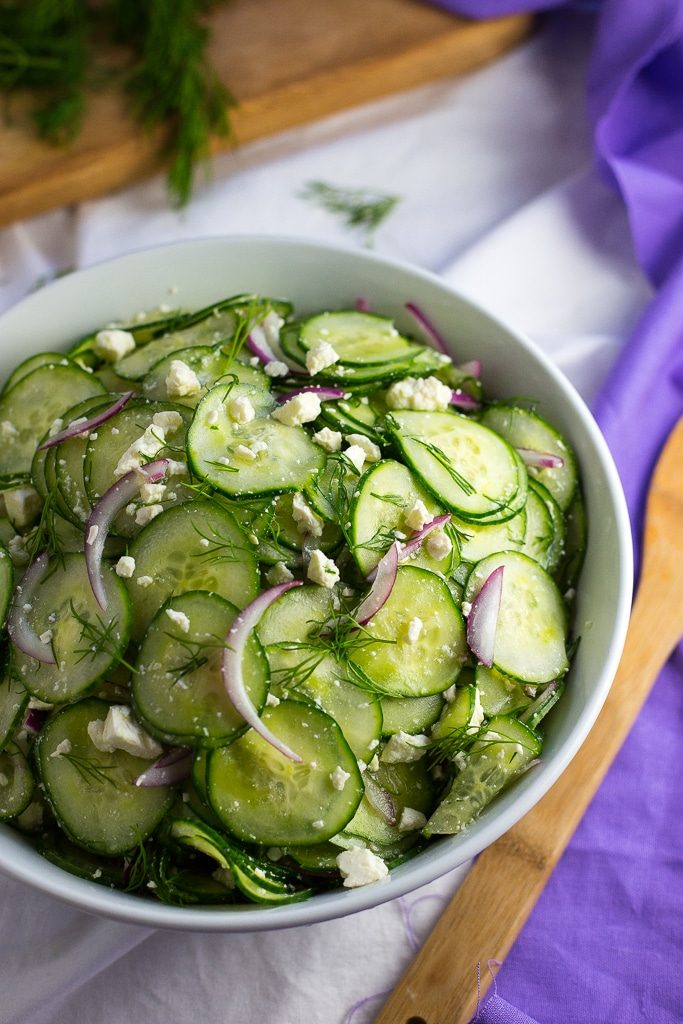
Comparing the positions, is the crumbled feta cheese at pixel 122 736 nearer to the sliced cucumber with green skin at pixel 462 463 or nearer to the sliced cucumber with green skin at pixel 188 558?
the sliced cucumber with green skin at pixel 188 558

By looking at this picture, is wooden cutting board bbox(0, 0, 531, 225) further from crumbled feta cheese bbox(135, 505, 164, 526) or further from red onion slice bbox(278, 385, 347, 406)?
crumbled feta cheese bbox(135, 505, 164, 526)

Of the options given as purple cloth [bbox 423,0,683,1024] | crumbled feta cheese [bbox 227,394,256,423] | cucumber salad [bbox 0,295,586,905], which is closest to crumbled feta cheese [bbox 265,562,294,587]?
cucumber salad [bbox 0,295,586,905]

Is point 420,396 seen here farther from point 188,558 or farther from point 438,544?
point 188,558

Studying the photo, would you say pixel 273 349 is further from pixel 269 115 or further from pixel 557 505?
pixel 269 115

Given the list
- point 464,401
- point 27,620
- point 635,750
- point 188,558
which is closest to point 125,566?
point 188,558

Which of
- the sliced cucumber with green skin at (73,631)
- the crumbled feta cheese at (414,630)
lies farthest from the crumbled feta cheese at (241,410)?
the crumbled feta cheese at (414,630)

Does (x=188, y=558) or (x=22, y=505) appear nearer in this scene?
(x=188, y=558)

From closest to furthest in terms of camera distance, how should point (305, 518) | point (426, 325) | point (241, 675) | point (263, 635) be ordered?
point (241, 675)
point (263, 635)
point (305, 518)
point (426, 325)
